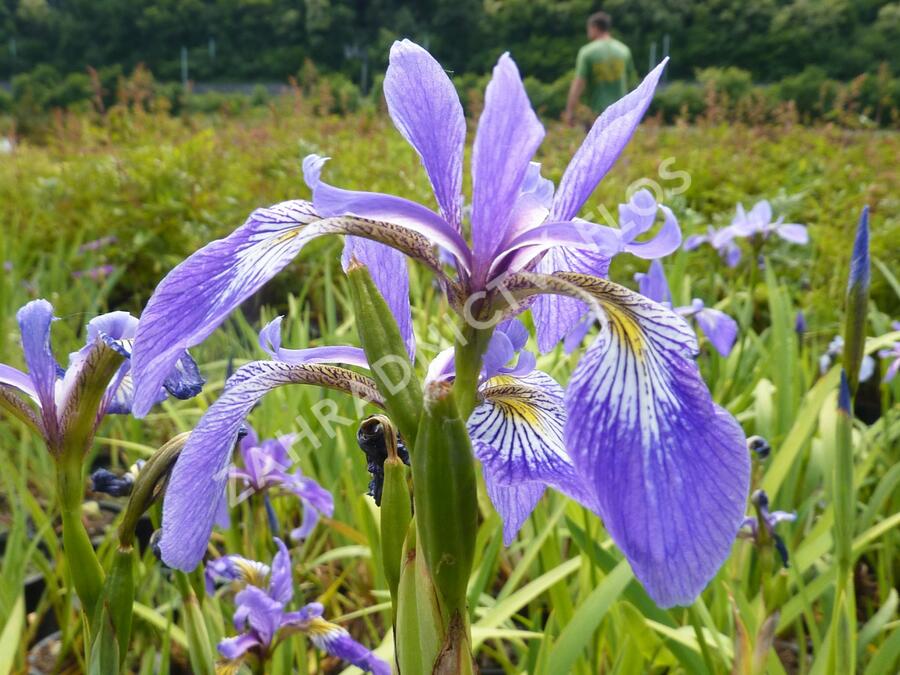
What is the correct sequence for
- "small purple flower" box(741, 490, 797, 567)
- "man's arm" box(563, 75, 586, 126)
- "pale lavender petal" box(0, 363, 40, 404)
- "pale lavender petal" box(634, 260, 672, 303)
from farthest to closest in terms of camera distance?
"man's arm" box(563, 75, 586, 126)
"pale lavender petal" box(634, 260, 672, 303)
"small purple flower" box(741, 490, 797, 567)
"pale lavender petal" box(0, 363, 40, 404)

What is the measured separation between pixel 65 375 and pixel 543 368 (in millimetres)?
1386

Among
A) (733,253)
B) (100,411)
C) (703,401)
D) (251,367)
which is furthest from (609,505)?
(733,253)

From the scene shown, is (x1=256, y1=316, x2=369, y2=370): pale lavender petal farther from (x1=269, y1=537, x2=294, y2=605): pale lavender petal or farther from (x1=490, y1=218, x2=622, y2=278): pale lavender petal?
(x1=269, y1=537, x2=294, y2=605): pale lavender petal

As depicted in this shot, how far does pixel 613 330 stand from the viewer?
50cm

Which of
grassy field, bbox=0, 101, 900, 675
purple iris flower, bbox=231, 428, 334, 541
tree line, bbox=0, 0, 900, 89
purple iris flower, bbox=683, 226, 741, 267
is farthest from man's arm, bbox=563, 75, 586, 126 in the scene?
tree line, bbox=0, 0, 900, 89

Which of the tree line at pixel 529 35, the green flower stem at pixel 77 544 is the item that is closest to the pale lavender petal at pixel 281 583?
the green flower stem at pixel 77 544

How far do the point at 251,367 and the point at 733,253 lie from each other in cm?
270

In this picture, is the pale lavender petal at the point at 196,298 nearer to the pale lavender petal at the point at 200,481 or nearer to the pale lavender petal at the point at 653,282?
the pale lavender petal at the point at 200,481

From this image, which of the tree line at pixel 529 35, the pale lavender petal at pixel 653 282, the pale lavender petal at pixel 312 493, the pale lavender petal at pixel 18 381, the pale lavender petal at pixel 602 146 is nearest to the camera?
the pale lavender petal at pixel 602 146

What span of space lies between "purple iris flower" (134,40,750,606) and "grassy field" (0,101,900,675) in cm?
48

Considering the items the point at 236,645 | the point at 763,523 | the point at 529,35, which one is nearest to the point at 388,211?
the point at 236,645

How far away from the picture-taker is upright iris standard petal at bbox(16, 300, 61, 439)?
1.99 feet

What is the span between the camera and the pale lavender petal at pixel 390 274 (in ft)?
2.02

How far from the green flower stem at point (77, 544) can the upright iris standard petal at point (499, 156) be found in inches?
14.1
